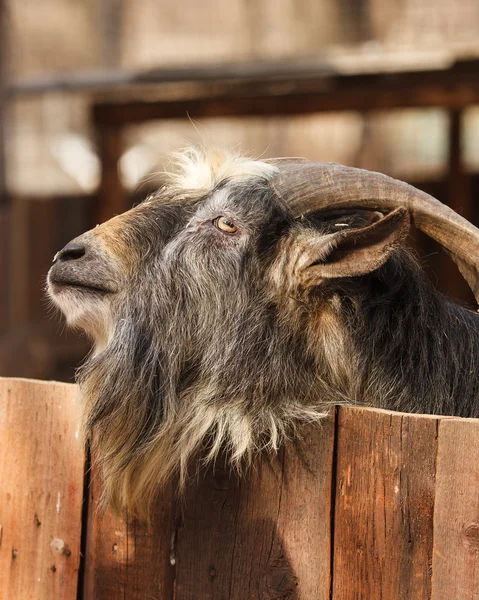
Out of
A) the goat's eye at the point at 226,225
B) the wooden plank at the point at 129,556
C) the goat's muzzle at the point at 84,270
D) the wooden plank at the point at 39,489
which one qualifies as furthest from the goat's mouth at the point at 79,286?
the wooden plank at the point at 129,556

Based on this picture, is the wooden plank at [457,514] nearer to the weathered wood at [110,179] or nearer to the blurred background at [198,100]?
the blurred background at [198,100]

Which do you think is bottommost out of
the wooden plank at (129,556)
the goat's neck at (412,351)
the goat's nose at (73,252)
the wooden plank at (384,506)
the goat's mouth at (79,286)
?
the wooden plank at (129,556)

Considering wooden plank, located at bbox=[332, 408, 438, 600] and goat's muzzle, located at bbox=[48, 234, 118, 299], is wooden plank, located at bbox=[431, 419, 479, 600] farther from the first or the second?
goat's muzzle, located at bbox=[48, 234, 118, 299]

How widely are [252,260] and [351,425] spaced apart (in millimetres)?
711

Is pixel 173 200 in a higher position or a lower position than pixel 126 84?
lower

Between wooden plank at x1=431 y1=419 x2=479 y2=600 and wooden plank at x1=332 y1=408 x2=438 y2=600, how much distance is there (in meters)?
0.03

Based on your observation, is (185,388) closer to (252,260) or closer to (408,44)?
(252,260)

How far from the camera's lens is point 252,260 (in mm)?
2680

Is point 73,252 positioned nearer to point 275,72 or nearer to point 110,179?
point 275,72

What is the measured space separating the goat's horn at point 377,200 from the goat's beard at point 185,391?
35cm

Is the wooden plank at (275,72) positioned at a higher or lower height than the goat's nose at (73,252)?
higher

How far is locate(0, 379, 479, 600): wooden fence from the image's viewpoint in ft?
6.39

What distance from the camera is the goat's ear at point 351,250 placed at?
238cm

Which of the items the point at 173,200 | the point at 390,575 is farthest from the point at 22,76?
the point at 390,575
